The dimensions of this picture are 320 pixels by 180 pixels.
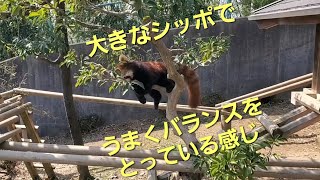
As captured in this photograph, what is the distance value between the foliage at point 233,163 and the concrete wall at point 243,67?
5.51 m

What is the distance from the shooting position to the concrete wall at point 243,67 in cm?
800

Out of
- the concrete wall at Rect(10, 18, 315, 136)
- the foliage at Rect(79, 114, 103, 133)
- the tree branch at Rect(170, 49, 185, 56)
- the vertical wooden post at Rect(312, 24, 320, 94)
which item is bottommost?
the foliage at Rect(79, 114, 103, 133)

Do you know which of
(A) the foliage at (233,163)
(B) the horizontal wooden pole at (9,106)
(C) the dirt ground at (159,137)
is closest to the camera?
(A) the foliage at (233,163)

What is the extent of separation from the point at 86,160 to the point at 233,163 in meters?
1.13

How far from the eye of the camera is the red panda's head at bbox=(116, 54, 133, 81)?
3250mm

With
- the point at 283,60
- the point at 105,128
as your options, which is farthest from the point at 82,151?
the point at 283,60

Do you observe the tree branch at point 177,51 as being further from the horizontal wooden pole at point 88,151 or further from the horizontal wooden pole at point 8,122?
the horizontal wooden pole at point 8,122

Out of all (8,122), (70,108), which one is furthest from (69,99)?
(8,122)

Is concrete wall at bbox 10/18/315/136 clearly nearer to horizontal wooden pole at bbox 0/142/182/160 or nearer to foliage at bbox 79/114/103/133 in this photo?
foliage at bbox 79/114/103/133

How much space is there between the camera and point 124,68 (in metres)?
3.38

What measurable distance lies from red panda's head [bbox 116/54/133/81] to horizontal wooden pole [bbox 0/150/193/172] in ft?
2.67

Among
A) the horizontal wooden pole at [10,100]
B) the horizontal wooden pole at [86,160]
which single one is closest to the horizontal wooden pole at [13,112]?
the horizontal wooden pole at [10,100]

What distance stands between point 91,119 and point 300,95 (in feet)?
18.4

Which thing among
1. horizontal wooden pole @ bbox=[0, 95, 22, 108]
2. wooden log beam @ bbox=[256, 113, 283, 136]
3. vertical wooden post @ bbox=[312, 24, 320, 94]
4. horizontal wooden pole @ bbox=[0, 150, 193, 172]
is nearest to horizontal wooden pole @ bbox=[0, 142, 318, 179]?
horizontal wooden pole @ bbox=[0, 150, 193, 172]
